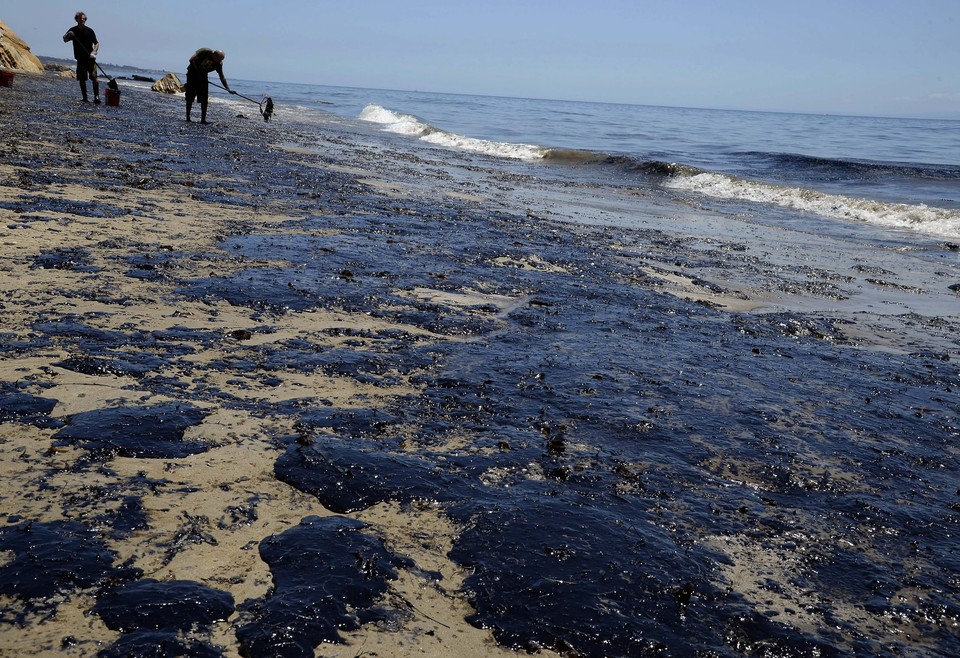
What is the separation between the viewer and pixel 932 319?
6453mm

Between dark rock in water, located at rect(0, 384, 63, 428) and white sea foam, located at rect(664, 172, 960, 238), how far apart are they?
48.5ft

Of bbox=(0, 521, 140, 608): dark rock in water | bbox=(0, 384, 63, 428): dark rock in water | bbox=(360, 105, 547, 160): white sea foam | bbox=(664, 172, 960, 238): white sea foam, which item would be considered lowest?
bbox=(0, 521, 140, 608): dark rock in water

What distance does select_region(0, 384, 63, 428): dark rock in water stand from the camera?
292 cm

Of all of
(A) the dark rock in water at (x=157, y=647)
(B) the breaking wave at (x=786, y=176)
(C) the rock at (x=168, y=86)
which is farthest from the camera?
(C) the rock at (x=168, y=86)

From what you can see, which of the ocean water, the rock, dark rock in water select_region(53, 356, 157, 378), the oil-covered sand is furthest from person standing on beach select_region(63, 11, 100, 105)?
the rock

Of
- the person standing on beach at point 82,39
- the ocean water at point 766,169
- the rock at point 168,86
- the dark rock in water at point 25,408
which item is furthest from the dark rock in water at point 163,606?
the rock at point 168,86

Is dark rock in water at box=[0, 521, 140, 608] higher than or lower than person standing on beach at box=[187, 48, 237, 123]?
lower

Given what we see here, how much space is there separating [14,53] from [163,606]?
4361cm

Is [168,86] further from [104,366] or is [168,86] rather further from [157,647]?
[157,647]

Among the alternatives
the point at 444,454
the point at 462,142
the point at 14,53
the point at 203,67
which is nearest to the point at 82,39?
the point at 203,67

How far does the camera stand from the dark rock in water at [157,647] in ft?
6.04

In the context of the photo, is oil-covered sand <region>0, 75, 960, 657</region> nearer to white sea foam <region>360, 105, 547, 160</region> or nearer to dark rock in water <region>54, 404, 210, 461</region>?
dark rock in water <region>54, 404, 210, 461</region>

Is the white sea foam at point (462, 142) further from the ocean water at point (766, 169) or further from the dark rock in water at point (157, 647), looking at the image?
the dark rock in water at point (157, 647)

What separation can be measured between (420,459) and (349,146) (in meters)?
17.6
